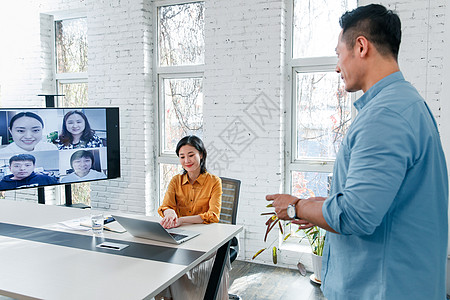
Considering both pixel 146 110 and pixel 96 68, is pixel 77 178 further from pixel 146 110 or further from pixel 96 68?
pixel 96 68

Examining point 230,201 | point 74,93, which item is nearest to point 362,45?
point 230,201

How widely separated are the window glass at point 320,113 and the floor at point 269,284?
117cm

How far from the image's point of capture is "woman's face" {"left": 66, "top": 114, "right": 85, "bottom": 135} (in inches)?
163

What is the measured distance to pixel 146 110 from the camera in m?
4.62

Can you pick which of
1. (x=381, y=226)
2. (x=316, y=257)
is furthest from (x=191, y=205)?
(x=381, y=226)

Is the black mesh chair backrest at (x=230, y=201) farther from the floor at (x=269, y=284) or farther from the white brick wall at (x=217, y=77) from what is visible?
the white brick wall at (x=217, y=77)

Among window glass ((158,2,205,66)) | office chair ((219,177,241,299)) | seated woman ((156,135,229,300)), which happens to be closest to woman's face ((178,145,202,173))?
seated woman ((156,135,229,300))

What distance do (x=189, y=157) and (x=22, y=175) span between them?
209 centimetres

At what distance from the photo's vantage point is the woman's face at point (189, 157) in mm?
2822

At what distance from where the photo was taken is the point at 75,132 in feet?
13.7

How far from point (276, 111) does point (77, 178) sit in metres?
2.21

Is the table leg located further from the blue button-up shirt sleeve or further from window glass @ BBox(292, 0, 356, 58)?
window glass @ BBox(292, 0, 356, 58)

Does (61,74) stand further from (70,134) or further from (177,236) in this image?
(177,236)

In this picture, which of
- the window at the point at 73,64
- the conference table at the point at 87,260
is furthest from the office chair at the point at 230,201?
the window at the point at 73,64
